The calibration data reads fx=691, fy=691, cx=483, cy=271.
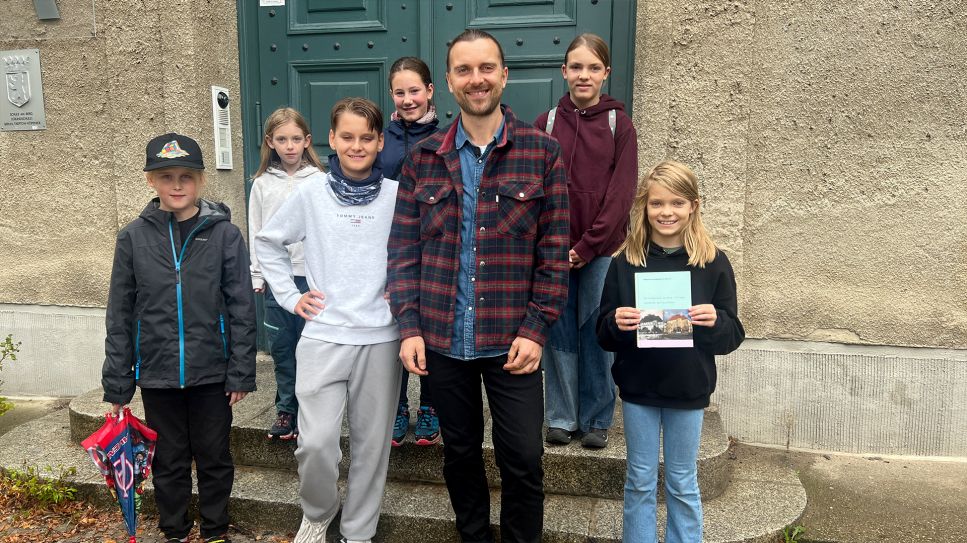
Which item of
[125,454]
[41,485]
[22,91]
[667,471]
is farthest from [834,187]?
[22,91]

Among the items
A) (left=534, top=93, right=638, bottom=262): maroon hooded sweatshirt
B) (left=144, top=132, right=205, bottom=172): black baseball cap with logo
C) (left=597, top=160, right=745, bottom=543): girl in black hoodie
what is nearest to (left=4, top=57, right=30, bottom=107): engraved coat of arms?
(left=144, top=132, right=205, bottom=172): black baseball cap with logo

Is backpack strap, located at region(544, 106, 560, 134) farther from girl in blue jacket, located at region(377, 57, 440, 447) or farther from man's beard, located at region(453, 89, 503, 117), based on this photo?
man's beard, located at region(453, 89, 503, 117)

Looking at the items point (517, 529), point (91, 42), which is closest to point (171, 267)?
point (517, 529)

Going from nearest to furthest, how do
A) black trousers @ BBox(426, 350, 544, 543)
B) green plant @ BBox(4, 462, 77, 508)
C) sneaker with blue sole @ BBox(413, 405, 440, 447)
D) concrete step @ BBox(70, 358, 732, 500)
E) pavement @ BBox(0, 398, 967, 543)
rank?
black trousers @ BBox(426, 350, 544, 543) < pavement @ BBox(0, 398, 967, 543) < concrete step @ BBox(70, 358, 732, 500) < sneaker with blue sole @ BBox(413, 405, 440, 447) < green plant @ BBox(4, 462, 77, 508)

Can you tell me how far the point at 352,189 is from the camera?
9.07 feet

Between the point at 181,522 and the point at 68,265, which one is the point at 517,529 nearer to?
the point at 181,522

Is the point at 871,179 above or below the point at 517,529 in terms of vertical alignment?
above

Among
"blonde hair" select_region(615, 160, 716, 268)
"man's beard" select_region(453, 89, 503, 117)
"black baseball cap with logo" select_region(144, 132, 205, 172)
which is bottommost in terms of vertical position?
"blonde hair" select_region(615, 160, 716, 268)

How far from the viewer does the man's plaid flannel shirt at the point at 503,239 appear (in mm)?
2516

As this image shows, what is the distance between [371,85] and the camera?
4.61 m

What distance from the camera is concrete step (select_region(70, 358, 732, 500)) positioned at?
10.8 feet

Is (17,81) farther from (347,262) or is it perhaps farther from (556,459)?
(556,459)

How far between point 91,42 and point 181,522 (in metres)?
3.38

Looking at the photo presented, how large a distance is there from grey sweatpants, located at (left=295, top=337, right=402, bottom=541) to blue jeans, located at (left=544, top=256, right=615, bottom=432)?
823mm
